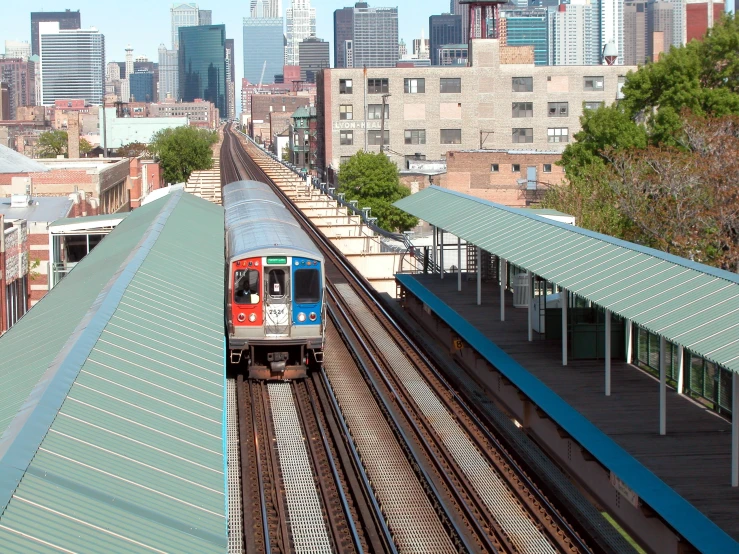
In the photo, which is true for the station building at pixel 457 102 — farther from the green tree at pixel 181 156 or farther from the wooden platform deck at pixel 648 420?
the wooden platform deck at pixel 648 420

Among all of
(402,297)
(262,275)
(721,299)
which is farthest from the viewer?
(402,297)

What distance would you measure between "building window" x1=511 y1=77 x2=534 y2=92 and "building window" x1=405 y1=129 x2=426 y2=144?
7522 millimetres


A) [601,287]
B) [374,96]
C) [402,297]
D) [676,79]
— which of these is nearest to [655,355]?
[601,287]

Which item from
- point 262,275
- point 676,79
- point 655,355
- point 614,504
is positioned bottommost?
point 614,504

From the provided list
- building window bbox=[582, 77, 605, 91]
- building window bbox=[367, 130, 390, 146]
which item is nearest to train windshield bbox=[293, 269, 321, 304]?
building window bbox=[367, 130, 390, 146]

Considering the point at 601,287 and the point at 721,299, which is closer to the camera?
the point at 721,299

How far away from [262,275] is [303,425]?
330 centimetres

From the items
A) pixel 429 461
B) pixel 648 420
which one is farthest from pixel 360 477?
pixel 648 420

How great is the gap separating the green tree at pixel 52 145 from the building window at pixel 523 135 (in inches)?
2822

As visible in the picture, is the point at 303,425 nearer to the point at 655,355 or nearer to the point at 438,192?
the point at 655,355

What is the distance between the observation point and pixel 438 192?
3381 cm

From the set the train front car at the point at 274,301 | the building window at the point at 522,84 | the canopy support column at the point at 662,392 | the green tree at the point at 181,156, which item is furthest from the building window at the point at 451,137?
the canopy support column at the point at 662,392

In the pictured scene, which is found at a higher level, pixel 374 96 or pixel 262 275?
pixel 374 96

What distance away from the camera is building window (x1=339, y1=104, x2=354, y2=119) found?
78.2 meters
